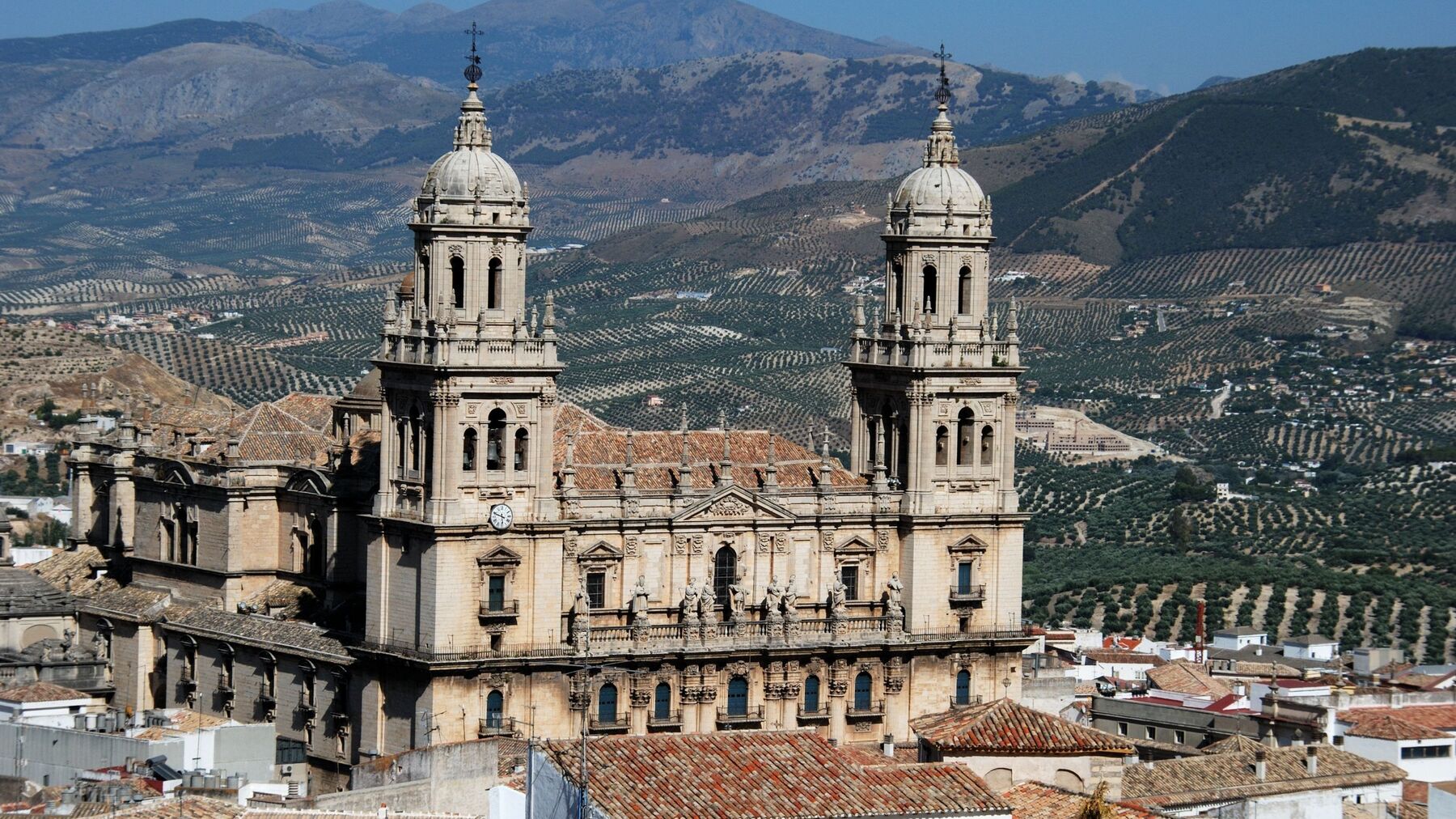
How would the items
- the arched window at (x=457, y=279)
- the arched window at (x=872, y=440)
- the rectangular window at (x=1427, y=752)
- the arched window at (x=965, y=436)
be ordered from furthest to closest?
the arched window at (x=872, y=440)
the arched window at (x=965, y=436)
the rectangular window at (x=1427, y=752)
the arched window at (x=457, y=279)

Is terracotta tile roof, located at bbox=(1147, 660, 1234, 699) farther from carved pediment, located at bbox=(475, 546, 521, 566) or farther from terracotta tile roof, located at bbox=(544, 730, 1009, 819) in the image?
terracotta tile roof, located at bbox=(544, 730, 1009, 819)

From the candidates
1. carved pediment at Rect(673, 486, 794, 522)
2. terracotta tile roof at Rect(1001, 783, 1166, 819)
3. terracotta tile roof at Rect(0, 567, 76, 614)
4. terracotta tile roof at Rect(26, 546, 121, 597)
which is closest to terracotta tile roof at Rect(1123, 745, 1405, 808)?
terracotta tile roof at Rect(1001, 783, 1166, 819)

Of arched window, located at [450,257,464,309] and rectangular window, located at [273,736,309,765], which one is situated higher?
arched window, located at [450,257,464,309]

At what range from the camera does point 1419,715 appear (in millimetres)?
87750

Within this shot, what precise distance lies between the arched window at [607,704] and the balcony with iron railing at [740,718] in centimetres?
284

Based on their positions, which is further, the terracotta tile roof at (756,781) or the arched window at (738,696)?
the arched window at (738,696)

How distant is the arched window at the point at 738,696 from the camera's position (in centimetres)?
8438

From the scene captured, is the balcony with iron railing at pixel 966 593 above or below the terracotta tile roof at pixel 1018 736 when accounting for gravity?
above

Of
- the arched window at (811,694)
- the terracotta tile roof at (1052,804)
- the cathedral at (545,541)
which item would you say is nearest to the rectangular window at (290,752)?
the cathedral at (545,541)

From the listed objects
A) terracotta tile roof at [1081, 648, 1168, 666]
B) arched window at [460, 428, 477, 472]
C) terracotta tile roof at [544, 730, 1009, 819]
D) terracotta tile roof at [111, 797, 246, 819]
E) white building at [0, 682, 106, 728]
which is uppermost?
arched window at [460, 428, 477, 472]

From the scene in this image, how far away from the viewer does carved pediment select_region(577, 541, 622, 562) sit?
83.0 meters

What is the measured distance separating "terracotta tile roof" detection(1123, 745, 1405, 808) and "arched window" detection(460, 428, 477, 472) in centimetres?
1898

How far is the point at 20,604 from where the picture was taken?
92500 mm

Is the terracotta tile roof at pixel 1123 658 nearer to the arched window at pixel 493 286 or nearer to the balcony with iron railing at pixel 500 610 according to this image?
the balcony with iron railing at pixel 500 610
